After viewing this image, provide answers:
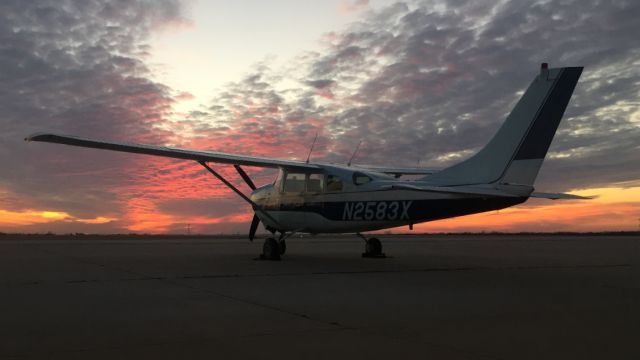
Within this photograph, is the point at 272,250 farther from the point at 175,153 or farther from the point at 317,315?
the point at 317,315

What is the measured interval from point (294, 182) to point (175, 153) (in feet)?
11.9

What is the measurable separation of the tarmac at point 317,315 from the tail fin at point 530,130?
223 cm

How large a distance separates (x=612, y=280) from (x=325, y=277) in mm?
5467

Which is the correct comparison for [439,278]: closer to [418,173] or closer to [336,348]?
[336,348]

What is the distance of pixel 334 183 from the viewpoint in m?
15.4

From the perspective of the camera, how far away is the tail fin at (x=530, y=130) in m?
11.7

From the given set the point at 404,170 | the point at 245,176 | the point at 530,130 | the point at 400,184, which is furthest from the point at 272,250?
the point at 530,130

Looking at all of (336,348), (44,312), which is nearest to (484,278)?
(336,348)

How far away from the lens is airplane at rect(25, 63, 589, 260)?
11844mm

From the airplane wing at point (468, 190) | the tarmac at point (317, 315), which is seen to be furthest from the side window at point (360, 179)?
the tarmac at point (317, 315)

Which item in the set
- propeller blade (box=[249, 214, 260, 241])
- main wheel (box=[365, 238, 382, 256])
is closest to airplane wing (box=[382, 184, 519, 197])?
main wheel (box=[365, 238, 382, 256])

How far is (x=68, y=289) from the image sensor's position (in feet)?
29.0

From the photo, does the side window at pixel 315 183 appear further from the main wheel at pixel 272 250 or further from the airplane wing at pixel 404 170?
the airplane wing at pixel 404 170

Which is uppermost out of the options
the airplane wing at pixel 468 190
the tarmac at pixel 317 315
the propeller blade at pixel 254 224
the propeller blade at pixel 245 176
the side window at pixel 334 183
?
the propeller blade at pixel 245 176
